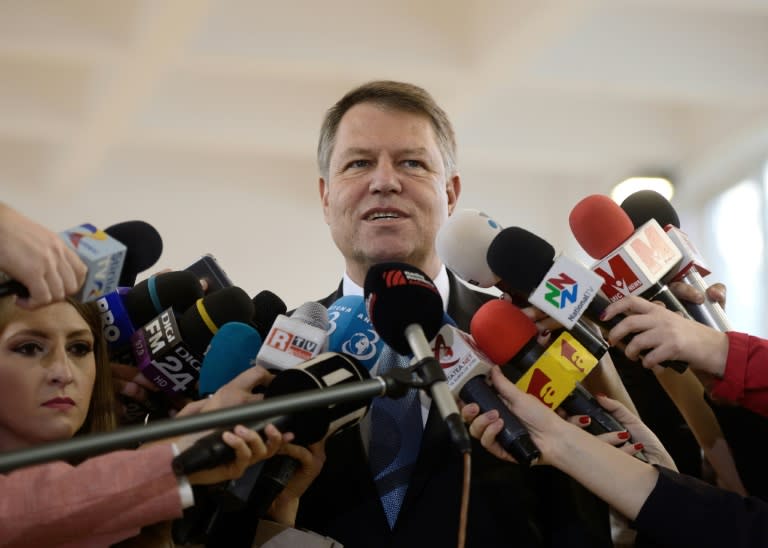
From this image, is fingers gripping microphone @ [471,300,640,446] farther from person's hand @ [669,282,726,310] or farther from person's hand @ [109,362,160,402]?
person's hand @ [109,362,160,402]

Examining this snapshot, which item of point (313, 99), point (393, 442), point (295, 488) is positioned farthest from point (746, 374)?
point (313, 99)

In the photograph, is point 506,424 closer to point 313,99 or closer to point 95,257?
point 95,257

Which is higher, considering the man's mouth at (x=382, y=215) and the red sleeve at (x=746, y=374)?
the man's mouth at (x=382, y=215)

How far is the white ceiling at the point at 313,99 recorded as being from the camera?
434 centimetres

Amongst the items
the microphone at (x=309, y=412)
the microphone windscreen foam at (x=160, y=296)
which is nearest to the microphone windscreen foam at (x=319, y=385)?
the microphone at (x=309, y=412)

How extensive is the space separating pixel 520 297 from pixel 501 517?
432mm

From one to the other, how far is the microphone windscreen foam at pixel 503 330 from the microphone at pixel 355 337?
0.79ft

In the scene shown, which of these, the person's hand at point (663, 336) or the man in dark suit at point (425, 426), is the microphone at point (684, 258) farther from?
the man in dark suit at point (425, 426)

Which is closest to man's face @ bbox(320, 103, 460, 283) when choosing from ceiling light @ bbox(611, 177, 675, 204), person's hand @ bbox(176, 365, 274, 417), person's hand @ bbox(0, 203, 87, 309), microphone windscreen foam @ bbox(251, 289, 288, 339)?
microphone windscreen foam @ bbox(251, 289, 288, 339)

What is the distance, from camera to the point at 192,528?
1567 millimetres

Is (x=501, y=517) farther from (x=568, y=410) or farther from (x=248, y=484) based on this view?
(x=248, y=484)

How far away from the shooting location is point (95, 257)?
1.31 metres

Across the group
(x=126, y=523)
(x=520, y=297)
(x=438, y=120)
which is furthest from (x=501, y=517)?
(x=438, y=120)

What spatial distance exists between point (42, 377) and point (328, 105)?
381 cm
